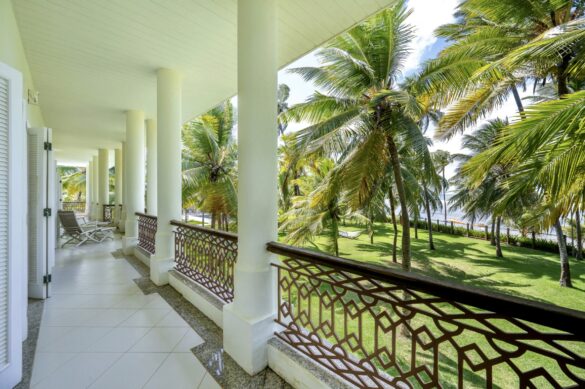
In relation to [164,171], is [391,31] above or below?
above

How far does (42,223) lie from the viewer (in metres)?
3.66

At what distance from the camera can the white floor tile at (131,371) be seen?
209 cm

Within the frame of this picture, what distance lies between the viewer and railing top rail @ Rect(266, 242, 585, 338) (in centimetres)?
96

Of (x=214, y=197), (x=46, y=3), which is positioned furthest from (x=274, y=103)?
(x=214, y=197)

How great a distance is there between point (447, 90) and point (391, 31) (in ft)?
5.56

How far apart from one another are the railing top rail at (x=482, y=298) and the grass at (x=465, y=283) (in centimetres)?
40

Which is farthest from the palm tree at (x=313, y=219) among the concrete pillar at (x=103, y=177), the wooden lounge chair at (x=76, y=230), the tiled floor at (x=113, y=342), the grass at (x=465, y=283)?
the concrete pillar at (x=103, y=177)

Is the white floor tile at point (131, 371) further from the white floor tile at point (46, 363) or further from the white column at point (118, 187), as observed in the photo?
the white column at point (118, 187)

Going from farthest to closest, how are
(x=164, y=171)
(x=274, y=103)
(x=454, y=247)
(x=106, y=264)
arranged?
(x=454, y=247) → (x=106, y=264) → (x=164, y=171) → (x=274, y=103)

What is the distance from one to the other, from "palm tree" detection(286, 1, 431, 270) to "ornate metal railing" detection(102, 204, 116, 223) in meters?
10.3

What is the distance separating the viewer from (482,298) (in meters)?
1.18

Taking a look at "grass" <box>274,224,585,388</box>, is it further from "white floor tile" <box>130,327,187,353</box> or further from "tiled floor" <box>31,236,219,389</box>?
"white floor tile" <box>130,327,187,353</box>

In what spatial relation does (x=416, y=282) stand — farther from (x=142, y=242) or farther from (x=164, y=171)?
(x=142, y=242)

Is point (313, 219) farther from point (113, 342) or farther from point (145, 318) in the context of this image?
point (113, 342)
